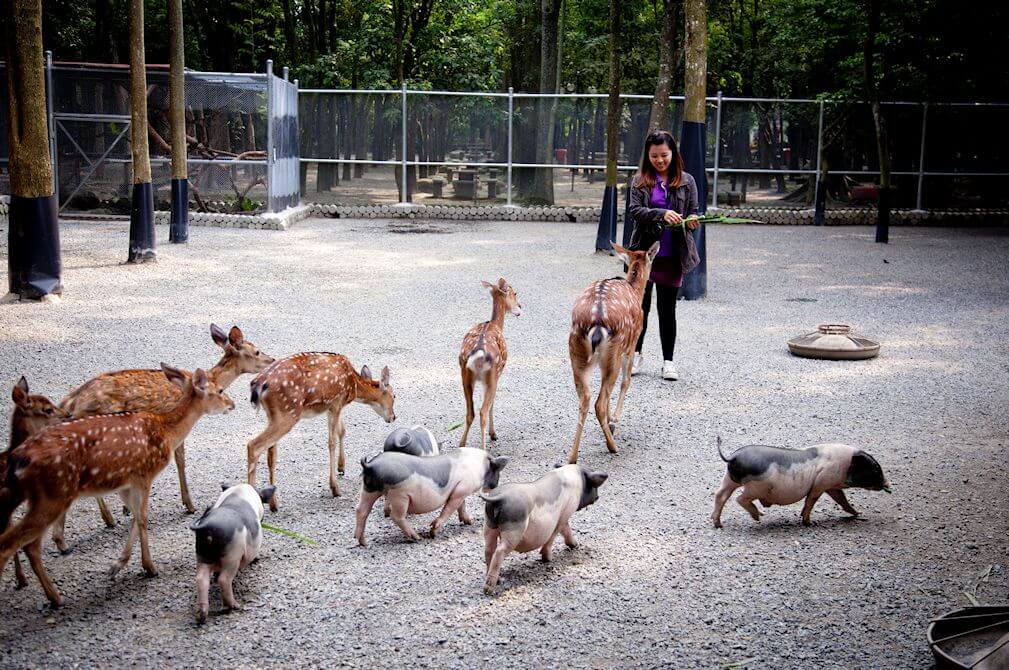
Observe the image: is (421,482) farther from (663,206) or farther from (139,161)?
(139,161)

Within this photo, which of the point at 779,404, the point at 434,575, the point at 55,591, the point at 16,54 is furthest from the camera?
the point at 16,54

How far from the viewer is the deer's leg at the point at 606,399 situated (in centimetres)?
734

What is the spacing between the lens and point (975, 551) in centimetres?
567

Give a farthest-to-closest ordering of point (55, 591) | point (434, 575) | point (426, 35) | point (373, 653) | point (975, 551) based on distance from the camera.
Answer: point (426, 35) < point (975, 551) < point (434, 575) < point (55, 591) < point (373, 653)

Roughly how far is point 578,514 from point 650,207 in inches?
146

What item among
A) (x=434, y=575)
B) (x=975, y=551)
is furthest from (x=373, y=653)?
(x=975, y=551)

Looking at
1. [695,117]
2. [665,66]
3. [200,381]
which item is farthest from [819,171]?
[200,381]

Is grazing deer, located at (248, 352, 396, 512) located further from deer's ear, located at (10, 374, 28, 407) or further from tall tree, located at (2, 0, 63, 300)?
tall tree, located at (2, 0, 63, 300)

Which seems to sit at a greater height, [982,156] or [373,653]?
[982,156]

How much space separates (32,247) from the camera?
12.5m

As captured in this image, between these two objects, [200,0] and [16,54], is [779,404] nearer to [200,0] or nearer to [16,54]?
[16,54]

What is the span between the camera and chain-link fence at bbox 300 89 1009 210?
2572 cm

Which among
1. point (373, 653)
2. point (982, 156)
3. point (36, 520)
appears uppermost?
point (982, 156)

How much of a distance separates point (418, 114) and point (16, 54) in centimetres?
1435
